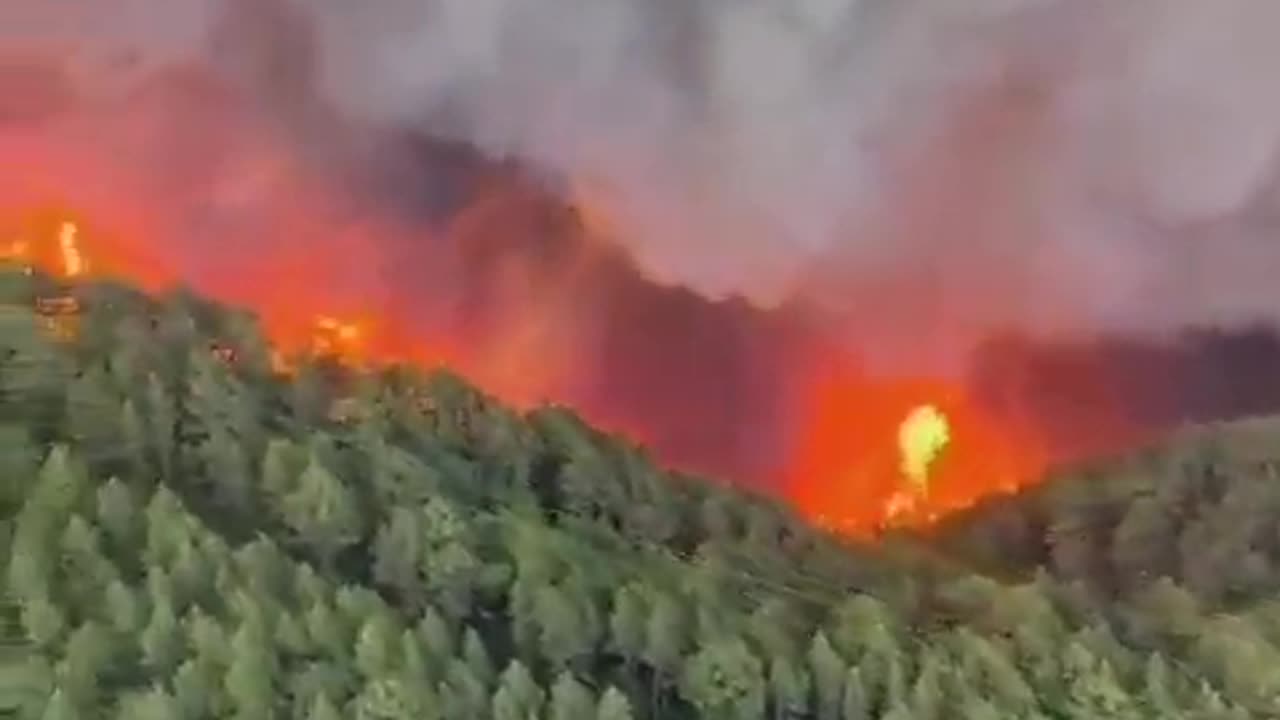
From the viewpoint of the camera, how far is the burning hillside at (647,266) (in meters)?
2.74

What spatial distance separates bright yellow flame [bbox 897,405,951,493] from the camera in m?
2.72

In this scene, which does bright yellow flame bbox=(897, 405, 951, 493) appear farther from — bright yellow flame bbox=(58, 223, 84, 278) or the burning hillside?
bright yellow flame bbox=(58, 223, 84, 278)

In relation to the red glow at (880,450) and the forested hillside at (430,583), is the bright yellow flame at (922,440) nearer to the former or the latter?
the red glow at (880,450)

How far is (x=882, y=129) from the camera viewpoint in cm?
281

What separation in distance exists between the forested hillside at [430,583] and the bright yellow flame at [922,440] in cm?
57

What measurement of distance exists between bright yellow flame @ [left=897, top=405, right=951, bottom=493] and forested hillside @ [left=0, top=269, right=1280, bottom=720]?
568 mm

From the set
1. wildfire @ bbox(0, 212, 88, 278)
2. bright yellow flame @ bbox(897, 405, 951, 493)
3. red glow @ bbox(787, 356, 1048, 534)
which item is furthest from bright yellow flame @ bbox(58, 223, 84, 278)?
bright yellow flame @ bbox(897, 405, 951, 493)

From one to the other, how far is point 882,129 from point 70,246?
104 cm

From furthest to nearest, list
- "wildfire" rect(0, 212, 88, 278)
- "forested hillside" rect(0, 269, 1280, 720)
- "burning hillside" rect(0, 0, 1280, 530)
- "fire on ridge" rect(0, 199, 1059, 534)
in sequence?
"burning hillside" rect(0, 0, 1280, 530), "fire on ridge" rect(0, 199, 1059, 534), "wildfire" rect(0, 212, 88, 278), "forested hillside" rect(0, 269, 1280, 720)

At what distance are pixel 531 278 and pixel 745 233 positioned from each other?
30 cm

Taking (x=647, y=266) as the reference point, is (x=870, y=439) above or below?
below

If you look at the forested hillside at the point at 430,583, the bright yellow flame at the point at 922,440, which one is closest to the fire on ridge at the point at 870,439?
the bright yellow flame at the point at 922,440

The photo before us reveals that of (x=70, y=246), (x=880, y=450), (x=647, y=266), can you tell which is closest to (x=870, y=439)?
(x=880, y=450)

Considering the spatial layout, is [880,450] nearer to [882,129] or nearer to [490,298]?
[882,129]
